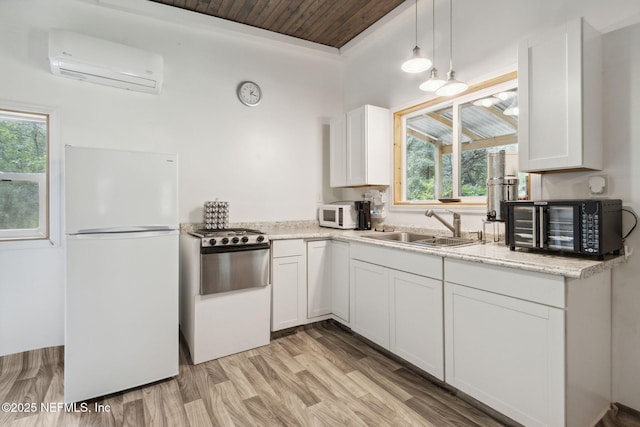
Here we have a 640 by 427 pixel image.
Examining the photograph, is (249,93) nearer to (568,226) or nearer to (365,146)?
(365,146)

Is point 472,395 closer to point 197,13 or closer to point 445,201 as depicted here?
point 445,201

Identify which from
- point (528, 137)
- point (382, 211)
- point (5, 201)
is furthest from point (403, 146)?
point (5, 201)

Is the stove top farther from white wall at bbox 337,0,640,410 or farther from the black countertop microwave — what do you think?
the black countertop microwave

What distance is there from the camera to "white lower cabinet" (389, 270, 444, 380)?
2021 millimetres

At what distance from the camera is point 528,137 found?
6.22ft

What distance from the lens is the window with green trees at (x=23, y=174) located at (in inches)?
97.0

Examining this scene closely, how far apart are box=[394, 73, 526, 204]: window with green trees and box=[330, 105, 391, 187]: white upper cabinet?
5.0 inches

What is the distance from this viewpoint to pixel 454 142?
9.24ft

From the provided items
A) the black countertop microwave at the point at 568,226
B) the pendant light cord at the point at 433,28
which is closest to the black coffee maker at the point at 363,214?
the pendant light cord at the point at 433,28

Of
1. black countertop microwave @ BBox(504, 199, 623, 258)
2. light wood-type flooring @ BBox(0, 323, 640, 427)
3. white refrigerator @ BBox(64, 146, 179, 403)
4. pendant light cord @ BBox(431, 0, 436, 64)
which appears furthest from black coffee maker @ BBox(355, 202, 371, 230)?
white refrigerator @ BBox(64, 146, 179, 403)

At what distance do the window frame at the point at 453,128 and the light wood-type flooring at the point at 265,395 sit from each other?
143 centimetres

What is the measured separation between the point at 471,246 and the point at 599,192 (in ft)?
2.46

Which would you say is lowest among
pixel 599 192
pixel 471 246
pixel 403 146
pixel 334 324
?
pixel 334 324

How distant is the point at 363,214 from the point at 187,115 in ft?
6.55
